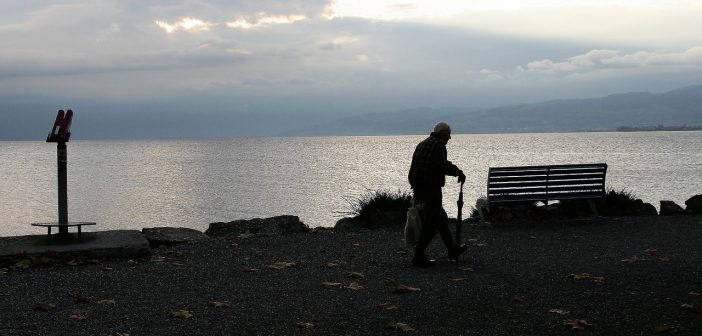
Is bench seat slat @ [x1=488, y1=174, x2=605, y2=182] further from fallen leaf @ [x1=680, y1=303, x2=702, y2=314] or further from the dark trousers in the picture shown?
fallen leaf @ [x1=680, y1=303, x2=702, y2=314]

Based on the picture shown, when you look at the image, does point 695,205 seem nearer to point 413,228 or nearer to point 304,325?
point 413,228

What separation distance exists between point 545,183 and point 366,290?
22.0 feet

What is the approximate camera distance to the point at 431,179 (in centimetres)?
867

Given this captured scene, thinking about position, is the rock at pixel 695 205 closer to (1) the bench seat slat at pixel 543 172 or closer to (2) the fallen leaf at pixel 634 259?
(1) the bench seat slat at pixel 543 172

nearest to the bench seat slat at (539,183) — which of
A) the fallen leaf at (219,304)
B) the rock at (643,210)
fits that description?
the rock at (643,210)

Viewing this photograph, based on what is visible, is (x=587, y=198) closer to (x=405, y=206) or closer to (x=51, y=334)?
(x=405, y=206)

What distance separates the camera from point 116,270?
345 inches

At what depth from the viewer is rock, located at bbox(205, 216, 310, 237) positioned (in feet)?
40.4

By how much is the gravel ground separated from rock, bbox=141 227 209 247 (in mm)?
365

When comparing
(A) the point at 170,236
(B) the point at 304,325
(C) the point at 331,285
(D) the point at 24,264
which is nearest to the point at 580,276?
(C) the point at 331,285

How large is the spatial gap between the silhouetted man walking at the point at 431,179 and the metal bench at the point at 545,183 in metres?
3.93

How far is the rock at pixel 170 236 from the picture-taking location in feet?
36.0

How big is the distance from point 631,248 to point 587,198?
3.25 metres

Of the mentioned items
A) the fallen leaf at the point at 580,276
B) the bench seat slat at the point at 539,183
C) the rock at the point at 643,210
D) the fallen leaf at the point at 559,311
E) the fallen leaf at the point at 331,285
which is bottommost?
the fallen leaf at the point at 331,285
